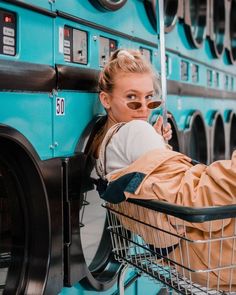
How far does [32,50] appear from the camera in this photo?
1.61 metres

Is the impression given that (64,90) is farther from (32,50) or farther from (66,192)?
(66,192)

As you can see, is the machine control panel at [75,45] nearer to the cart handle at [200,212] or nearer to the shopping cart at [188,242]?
the shopping cart at [188,242]

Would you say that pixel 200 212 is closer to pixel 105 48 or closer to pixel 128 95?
pixel 128 95

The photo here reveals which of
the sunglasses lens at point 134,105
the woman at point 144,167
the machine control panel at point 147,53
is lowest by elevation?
the woman at point 144,167

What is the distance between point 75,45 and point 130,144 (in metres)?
0.53

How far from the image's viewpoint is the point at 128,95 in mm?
1987

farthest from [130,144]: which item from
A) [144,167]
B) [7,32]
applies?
[7,32]

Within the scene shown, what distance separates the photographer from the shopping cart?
53.4 inches

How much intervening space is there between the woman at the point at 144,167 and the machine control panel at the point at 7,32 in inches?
20.3

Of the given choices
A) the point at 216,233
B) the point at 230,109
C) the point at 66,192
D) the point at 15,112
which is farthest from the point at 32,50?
the point at 230,109

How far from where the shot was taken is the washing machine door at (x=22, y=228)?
5.47ft

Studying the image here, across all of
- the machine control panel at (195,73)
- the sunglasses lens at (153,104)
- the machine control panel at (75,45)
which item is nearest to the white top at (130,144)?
the sunglasses lens at (153,104)

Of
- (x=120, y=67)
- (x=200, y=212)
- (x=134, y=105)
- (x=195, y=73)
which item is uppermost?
(x=195, y=73)

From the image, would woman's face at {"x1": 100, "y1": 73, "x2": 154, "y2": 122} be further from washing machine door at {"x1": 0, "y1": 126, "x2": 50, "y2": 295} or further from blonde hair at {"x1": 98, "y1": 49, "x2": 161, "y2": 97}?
washing machine door at {"x1": 0, "y1": 126, "x2": 50, "y2": 295}
